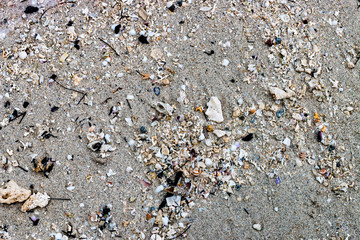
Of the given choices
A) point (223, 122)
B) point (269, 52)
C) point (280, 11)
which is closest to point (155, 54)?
point (223, 122)

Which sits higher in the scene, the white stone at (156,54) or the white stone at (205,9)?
the white stone at (205,9)

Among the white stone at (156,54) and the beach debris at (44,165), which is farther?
the white stone at (156,54)

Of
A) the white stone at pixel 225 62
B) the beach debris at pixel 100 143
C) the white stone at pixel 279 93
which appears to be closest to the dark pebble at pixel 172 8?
the white stone at pixel 225 62

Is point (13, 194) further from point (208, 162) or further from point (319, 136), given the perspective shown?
point (319, 136)

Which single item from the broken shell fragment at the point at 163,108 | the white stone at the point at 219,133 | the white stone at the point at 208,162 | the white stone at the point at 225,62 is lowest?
the white stone at the point at 208,162

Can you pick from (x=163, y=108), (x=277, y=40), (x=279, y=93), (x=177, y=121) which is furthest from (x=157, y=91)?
(x=277, y=40)

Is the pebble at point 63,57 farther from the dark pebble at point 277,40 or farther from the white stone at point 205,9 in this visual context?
the dark pebble at point 277,40
